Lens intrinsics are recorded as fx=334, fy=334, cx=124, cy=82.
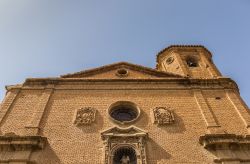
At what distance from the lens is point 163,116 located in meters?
14.4

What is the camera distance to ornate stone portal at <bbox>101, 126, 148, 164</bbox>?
12.2 meters

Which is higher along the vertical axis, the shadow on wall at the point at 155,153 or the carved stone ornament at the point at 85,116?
the carved stone ornament at the point at 85,116

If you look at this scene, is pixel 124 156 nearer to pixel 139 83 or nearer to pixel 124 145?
pixel 124 145

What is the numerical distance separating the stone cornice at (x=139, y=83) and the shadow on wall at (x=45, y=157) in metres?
4.44

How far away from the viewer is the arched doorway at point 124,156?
12.2 metres

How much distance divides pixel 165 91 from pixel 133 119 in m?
2.66

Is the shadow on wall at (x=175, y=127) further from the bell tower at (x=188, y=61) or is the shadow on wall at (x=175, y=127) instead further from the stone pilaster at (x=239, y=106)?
the bell tower at (x=188, y=61)

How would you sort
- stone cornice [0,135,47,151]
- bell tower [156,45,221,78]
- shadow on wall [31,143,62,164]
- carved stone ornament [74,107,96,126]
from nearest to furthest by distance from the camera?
shadow on wall [31,143,62,164] → stone cornice [0,135,47,151] → carved stone ornament [74,107,96,126] → bell tower [156,45,221,78]

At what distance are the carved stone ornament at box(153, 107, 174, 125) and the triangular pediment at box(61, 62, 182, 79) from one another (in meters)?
3.12

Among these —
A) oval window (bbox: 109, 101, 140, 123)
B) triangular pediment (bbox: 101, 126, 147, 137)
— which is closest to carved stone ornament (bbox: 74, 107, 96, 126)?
oval window (bbox: 109, 101, 140, 123)

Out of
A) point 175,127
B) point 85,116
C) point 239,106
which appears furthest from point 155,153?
point 239,106

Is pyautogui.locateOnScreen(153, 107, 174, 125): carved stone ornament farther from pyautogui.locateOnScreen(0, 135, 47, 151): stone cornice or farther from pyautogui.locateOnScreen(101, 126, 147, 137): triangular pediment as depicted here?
pyautogui.locateOnScreen(0, 135, 47, 151): stone cornice

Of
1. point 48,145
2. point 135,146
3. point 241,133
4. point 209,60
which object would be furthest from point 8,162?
point 209,60

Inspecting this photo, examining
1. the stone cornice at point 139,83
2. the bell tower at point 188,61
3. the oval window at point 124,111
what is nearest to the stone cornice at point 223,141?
the oval window at point 124,111
